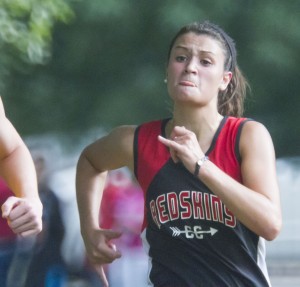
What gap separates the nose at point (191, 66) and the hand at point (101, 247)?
679mm

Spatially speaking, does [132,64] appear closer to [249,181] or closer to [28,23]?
[28,23]

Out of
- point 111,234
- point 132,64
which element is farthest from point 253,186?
point 132,64

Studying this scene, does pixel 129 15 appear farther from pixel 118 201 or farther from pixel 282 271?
pixel 282 271

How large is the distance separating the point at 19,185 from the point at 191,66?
806 mm

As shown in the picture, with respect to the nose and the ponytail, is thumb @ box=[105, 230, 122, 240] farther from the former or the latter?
the nose

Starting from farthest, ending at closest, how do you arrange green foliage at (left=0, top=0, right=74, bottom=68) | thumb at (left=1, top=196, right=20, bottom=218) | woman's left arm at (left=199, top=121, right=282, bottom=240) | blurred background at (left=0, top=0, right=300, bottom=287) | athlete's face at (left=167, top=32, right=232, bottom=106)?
1. blurred background at (left=0, top=0, right=300, bottom=287)
2. green foliage at (left=0, top=0, right=74, bottom=68)
3. athlete's face at (left=167, top=32, right=232, bottom=106)
4. woman's left arm at (left=199, top=121, right=282, bottom=240)
5. thumb at (left=1, top=196, right=20, bottom=218)

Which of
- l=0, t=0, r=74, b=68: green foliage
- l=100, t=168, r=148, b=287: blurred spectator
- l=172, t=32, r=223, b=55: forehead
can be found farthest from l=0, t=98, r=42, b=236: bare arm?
l=100, t=168, r=148, b=287: blurred spectator

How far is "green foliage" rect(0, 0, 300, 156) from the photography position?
19.9 ft

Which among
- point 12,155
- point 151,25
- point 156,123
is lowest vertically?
point 12,155

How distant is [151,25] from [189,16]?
8.5 inches

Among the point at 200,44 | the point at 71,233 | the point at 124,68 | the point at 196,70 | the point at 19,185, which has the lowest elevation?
the point at 19,185

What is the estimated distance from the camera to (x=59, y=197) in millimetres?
6938

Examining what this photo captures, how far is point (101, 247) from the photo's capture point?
169 inches

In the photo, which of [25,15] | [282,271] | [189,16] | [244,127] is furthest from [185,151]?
[282,271]
